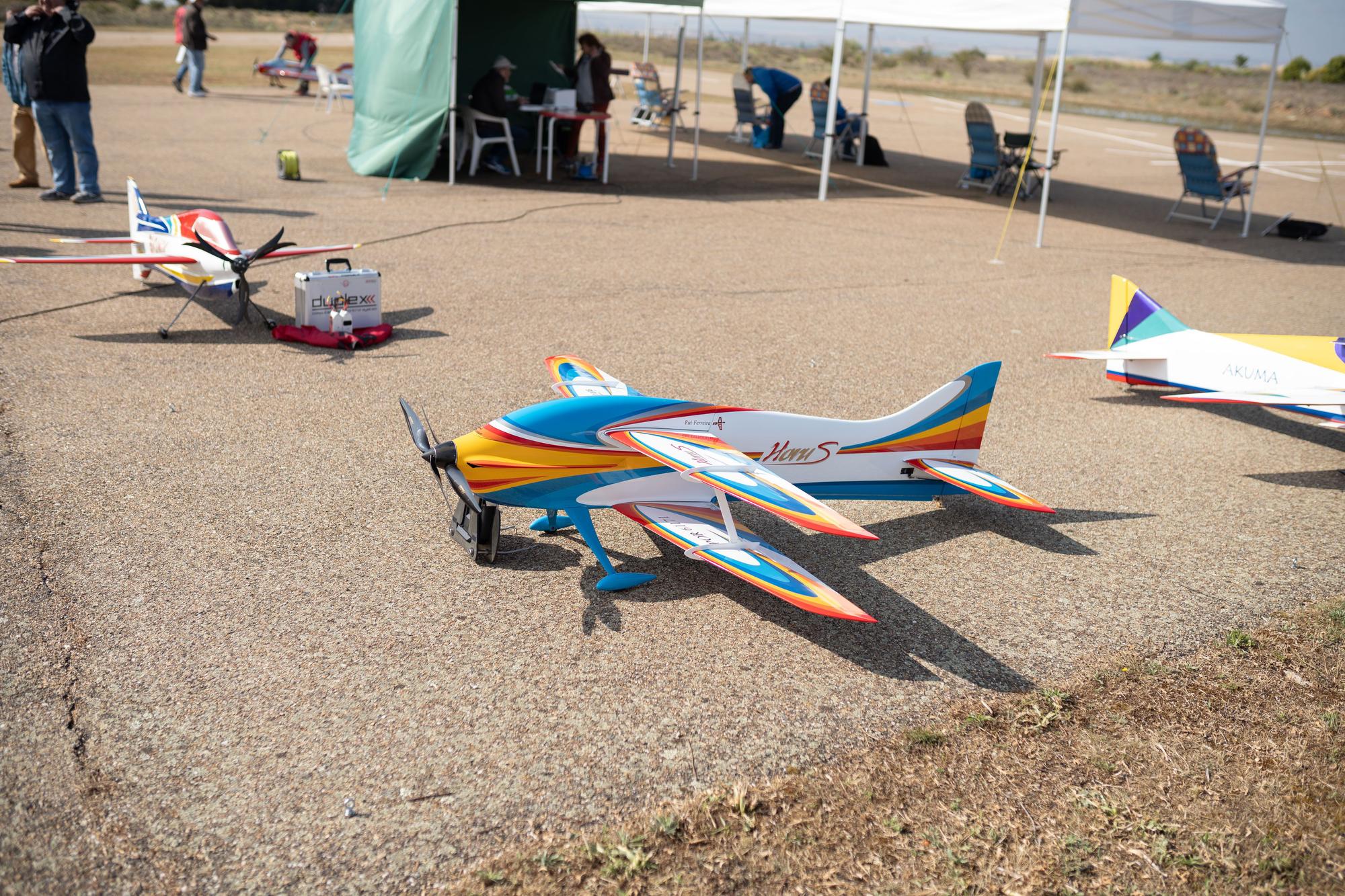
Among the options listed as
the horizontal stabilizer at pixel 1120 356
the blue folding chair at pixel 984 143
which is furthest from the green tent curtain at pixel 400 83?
the horizontal stabilizer at pixel 1120 356

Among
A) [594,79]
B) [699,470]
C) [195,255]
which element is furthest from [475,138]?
[699,470]

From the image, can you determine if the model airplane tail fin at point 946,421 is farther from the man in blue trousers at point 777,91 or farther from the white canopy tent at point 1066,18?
the man in blue trousers at point 777,91

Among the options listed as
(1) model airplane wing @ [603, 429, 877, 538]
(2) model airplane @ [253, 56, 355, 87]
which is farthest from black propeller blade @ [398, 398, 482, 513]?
(2) model airplane @ [253, 56, 355, 87]

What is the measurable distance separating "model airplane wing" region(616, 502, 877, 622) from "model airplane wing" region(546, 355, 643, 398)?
2.78 ft

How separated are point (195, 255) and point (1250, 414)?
28.1 feet

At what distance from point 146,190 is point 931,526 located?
37.5 feet

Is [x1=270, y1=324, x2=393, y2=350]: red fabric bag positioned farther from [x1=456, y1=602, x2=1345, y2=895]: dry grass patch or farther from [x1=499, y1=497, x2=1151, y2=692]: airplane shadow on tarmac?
[x1=456, y1=602, x2=1345, y2=895]: dry grass patch

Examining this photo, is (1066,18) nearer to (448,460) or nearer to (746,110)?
(448,460)

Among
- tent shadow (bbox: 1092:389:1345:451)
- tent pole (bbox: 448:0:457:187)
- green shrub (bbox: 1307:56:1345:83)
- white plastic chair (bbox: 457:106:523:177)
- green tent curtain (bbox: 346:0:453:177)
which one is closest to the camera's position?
tent shadow (bbox: 1092:389:1345:451)

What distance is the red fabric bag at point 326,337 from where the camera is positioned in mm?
7672

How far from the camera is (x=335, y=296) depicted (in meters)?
7.78

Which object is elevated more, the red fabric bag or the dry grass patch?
the red fabric bag

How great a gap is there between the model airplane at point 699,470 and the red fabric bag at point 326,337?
3.15m

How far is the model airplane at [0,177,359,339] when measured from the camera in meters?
7.58
